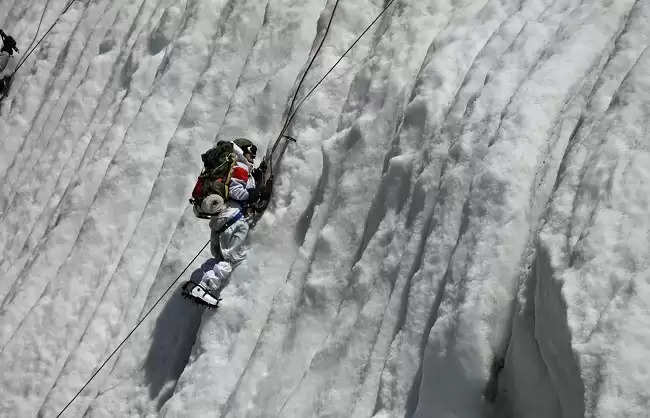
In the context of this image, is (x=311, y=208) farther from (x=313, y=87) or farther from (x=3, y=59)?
(x=3, y=59)

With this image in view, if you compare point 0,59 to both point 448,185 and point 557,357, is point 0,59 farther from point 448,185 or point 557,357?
point 557,357

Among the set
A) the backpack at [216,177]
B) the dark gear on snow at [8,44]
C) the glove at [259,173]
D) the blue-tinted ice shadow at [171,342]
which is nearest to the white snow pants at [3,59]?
the dark gear on snow at [8,44]

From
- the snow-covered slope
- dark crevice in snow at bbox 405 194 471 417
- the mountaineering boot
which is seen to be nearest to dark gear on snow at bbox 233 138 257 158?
the snow-covered slope

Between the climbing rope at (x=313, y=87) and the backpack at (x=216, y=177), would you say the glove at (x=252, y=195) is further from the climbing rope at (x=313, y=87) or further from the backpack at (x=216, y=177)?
the climbing rope at (x=313, y=87)

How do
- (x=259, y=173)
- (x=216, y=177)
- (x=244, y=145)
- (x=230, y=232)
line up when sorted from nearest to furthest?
(x=216, y=177) → (x=230, y=232) → (x=244, y=145) → (x=259, y=173)

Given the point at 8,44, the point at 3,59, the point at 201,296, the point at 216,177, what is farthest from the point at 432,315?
the point at 3,59

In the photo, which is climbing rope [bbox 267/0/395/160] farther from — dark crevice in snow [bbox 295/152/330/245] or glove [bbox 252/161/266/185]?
dark crevice in snow [bbox 295/152/330/245]

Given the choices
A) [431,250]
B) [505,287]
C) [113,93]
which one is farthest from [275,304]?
[113,93]
